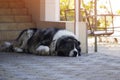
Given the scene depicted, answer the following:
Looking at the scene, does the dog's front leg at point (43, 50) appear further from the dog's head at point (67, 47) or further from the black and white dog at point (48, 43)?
the dog's head at point (67, 47)

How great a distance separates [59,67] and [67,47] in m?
1.37

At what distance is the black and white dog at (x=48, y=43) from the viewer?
7.12 m

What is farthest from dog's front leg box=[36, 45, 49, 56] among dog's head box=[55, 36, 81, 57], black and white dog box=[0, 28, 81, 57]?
dog's head box=[55, 36, 81, 57]

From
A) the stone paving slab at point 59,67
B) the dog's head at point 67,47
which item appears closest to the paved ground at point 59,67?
the stone paving slab at point 59,67

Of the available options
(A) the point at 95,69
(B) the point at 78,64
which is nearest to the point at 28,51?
(B) the point at 78,64

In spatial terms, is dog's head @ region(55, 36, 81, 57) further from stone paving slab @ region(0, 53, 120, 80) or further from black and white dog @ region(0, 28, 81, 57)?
stone paving slab @ region(0, 53, 120, 80)

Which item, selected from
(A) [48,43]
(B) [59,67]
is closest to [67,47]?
(A) [48,43]

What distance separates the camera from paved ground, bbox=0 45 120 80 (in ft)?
15.9

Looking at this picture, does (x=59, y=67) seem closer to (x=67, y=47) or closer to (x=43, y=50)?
(x=67, y=47)

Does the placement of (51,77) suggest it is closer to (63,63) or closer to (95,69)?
(95,69)

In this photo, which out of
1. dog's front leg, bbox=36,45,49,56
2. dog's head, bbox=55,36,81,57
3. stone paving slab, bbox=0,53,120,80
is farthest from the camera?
dog's front leg, bbox=36,45,49,56

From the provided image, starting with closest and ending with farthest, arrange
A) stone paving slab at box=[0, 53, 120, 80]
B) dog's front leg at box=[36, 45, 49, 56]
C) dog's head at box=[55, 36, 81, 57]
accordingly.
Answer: stone paving slab at box=[0, 53, 120, 80] < dog's head at box=[55, 36, 81, 57] < dog's front leg at box=[36, 45, 49, 56]

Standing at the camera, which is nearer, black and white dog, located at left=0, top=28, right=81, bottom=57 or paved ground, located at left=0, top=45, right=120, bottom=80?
paved ground, located at left=0, top=45, right=120, bottom=80

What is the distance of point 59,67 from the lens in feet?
18.8
